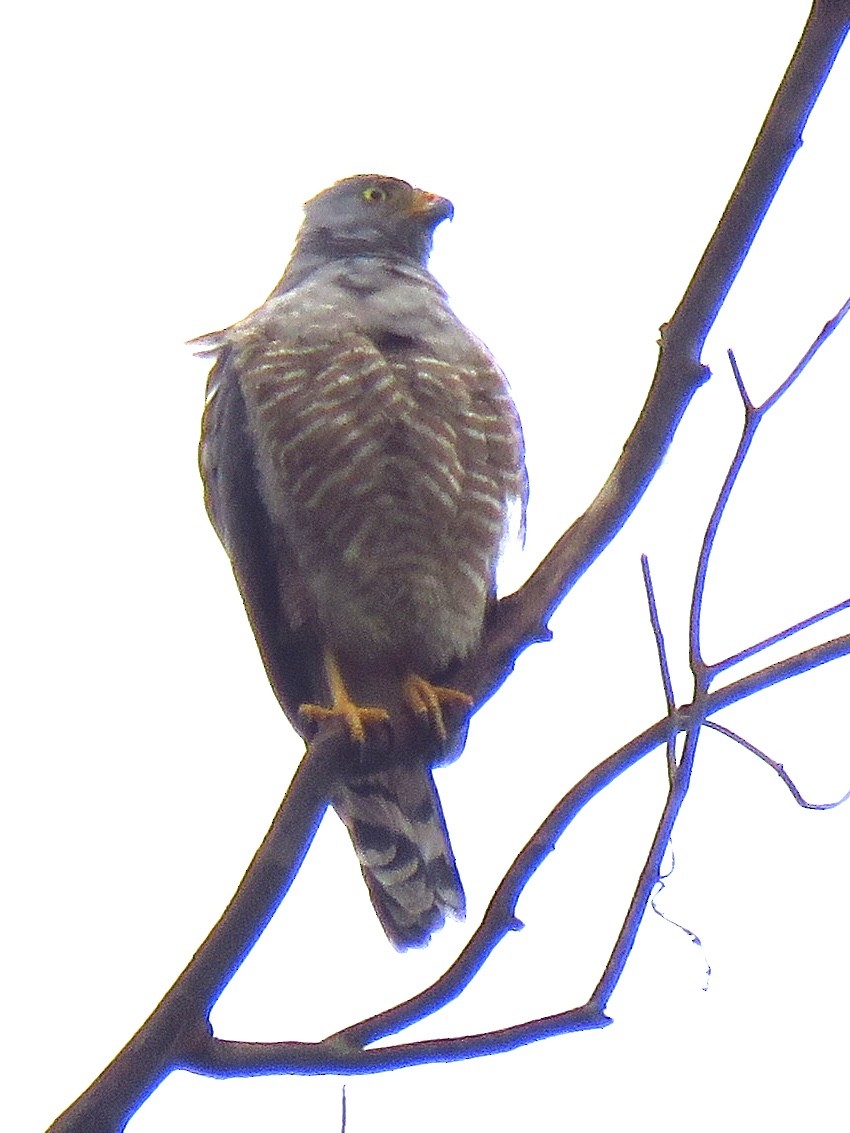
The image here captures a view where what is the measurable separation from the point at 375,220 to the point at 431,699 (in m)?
2.37

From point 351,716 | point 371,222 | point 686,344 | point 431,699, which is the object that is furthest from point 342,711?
point 371,222

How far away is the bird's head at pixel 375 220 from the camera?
578 centimetres

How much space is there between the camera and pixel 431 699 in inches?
165

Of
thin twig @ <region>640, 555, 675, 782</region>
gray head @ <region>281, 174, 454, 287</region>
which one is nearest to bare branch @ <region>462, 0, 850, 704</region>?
thin twig @ <region>640, 555, 675, 782</region>

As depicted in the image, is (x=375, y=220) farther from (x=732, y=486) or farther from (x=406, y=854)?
(x=732, y=486)

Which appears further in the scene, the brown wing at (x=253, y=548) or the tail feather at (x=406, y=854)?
the brown wing at (x=253, y=548)

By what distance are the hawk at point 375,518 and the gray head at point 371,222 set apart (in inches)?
35.5

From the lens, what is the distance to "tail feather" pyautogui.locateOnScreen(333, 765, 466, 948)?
14.4 feet

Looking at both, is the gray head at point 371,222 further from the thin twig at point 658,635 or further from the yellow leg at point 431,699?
the thin twig at point 658,635

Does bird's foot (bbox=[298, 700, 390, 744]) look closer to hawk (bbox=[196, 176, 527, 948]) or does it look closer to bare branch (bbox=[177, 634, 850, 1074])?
hawk (bbox=[196, 176, 527, 948])

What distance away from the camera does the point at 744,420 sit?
2693 millimetres

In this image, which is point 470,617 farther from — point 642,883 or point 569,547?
Result: point 642,883

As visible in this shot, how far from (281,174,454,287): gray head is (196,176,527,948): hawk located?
903 millimetres

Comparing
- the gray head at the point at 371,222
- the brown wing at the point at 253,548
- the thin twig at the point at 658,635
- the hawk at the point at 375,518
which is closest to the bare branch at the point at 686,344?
the thin twig at the point at 658,635
